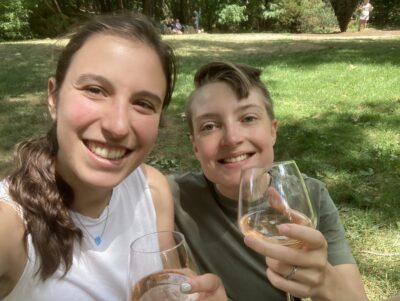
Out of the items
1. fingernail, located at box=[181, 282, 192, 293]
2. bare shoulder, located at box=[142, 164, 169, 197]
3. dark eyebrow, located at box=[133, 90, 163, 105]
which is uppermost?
dark eyebrow, located at box=[133, 90, 163, 105]

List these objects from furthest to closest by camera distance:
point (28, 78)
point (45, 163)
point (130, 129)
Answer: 1. point (28, 78)
2. point (45, 163)
3. point (130, 129)

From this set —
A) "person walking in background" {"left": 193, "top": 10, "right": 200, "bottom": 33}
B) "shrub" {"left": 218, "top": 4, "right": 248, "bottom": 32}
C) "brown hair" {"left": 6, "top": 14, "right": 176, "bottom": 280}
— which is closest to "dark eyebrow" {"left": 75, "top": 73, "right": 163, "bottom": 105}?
"brown hair" {"left": 6, "top": 14, "right": 176, "bottom": 280}

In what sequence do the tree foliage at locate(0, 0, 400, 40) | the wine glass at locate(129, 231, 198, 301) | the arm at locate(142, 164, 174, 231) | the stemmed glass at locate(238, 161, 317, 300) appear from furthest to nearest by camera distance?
the tree foliage at locate(0, 0, 400, 40)
the arm at locate(142, 164, 174, 231)
the stemmed glass at locate(238, 161, 317, 300)
the wine glass at locate(129, 231, 198, 301)

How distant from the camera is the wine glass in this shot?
45.5 inches

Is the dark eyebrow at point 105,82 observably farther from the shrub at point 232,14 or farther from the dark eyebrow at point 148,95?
the shrub at point 232,14

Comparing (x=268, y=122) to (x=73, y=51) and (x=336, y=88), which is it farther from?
(x=336, y=88)

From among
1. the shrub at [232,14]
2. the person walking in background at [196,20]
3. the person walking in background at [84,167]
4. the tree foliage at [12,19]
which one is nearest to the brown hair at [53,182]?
the person walking in background at [84,167]

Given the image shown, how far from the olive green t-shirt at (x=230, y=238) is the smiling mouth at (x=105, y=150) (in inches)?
27.7

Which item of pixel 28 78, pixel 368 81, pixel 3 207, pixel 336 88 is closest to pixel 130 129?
pixel 3 207

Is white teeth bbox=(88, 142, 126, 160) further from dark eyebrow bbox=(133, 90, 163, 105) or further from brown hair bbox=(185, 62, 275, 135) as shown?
brown hair bbox=(185, 62, 275, 135)

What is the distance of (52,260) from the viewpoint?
1.59 meters

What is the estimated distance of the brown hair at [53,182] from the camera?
1.61 meters

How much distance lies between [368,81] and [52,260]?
7.65m

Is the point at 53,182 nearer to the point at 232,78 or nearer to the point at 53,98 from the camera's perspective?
the point at 53,98
